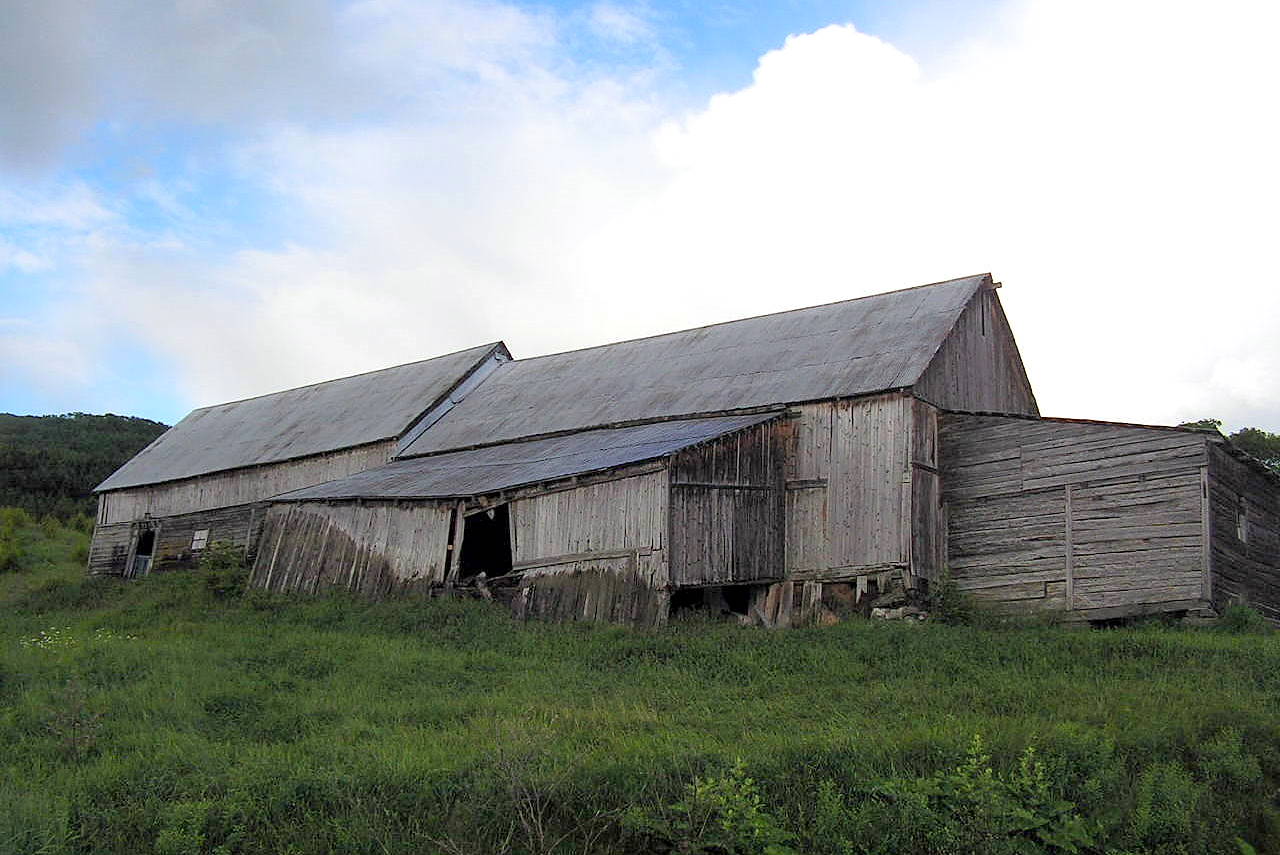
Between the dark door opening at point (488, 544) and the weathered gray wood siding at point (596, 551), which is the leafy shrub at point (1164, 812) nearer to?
the weathered gray wood siding at point (596, 551)

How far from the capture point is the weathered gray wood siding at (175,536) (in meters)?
32.4

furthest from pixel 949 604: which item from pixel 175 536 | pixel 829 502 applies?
pixel 175 536

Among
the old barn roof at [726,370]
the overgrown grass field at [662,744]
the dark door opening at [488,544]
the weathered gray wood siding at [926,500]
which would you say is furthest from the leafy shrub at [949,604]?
the dark door opening at [488,544]

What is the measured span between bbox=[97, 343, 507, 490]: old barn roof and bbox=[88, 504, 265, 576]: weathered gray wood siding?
1.38 m

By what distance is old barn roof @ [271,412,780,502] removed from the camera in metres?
21.7

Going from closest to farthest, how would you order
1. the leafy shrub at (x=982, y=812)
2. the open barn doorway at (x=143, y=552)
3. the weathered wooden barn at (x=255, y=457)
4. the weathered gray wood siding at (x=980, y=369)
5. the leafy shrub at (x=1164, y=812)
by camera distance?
the leafy shrub at (x=982, y=812) < the leafy shrub at (x=1164, y=812) < the weathered gray wood siding at (x=980, y=369) < the weathered wooden barn at (x=255, y=457) < the open barn doorway at (x=143, y=552)

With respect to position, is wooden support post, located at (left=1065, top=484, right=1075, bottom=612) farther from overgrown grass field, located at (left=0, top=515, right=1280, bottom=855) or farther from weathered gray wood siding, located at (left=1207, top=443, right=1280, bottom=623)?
weathered gray wood siding, located at (left=1207, top=443, right=1280, bottom=623)

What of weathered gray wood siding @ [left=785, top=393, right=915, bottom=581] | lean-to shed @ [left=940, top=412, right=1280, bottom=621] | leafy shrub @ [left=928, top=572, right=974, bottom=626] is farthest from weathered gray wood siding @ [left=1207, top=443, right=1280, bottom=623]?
weathered gray wood siding @ [left=785, top=393, right=915, bottom=581]

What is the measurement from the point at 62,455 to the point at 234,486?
26.6 meters

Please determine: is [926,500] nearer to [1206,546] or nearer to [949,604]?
[949,604]

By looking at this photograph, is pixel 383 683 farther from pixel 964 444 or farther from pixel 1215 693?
pixel 964 444

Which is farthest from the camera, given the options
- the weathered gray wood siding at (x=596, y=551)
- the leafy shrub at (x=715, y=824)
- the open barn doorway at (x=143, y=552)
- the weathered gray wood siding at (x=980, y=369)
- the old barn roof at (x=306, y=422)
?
the open barn doorway at (x=143, y=552)

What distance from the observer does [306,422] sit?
116 ft

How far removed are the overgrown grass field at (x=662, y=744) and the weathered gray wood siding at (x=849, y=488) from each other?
118 inches
